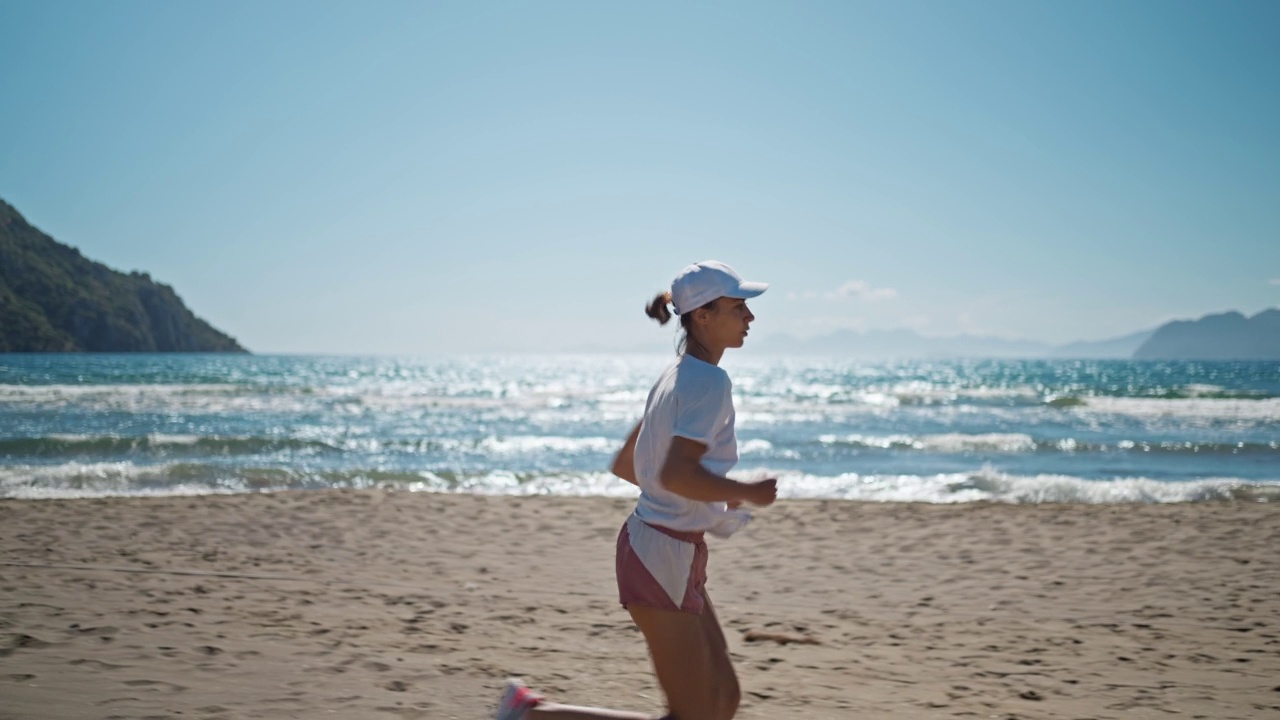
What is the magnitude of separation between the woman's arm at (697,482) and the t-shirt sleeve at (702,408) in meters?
0.03

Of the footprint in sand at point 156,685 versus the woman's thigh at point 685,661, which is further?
the footprint in sand at point 156,685

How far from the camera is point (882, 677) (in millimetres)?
4559

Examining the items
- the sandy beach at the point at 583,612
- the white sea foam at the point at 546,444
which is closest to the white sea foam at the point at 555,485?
the sandy beach at the point at 583,612

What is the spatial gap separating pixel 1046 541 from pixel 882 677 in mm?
4776

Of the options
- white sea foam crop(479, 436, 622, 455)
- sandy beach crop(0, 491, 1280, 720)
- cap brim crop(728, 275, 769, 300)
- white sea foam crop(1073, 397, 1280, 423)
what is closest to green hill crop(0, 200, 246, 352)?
white sea foam crop(479, 436, 622, 455)

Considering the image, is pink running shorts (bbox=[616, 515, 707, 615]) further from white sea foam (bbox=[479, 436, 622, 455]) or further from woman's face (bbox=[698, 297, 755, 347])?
white sea foam (bbox=[479, 436, 622, 455])

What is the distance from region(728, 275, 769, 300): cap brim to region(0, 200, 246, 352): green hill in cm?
8381

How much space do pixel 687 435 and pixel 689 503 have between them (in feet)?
0.69

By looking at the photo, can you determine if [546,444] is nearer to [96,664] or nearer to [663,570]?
[96,664]

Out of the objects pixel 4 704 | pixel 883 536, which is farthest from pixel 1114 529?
pixel 4 704

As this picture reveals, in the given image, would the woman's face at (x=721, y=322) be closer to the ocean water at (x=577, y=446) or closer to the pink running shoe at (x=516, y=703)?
the ocean water at (x=577, y=446)

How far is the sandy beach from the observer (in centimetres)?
407

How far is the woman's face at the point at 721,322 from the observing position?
230cm

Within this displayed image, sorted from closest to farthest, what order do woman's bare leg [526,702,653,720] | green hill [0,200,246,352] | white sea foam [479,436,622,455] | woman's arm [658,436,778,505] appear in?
woman's arm [658,436,778,505] < woman's bare leg [526,702,653,720] < white sea foam [479,436,622,455] < green hill [0,200,246,352]
